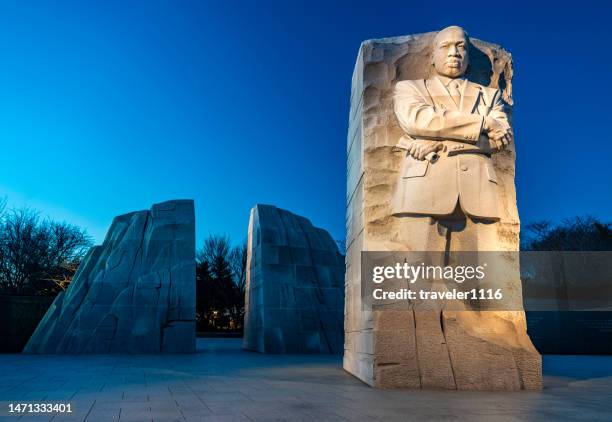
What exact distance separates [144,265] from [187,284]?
1104 mm

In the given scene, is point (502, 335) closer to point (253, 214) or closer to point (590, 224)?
point (253, 214)

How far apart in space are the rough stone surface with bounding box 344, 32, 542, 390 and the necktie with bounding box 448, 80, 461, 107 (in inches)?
17.1

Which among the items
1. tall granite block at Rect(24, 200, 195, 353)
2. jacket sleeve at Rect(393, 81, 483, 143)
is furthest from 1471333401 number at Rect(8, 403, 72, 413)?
tall granite block at Rect(24, 200, 195, 353)

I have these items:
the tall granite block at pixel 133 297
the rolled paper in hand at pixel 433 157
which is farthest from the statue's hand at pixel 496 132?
the tall granite block at pixel 133 297

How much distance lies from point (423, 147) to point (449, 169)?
390mm

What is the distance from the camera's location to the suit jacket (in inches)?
246

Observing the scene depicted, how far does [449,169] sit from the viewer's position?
6.28 metres

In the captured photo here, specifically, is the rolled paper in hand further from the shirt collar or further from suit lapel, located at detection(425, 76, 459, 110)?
the shirt collar

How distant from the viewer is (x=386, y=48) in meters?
7.17

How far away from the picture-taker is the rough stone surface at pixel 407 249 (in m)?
5.89

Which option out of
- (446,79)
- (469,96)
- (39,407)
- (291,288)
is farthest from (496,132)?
(291,288)

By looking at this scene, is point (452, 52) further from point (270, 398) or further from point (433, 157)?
point (270, 398)

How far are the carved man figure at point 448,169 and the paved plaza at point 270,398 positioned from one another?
182 centimetres

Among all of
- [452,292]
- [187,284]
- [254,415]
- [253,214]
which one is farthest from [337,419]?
[253,214]
